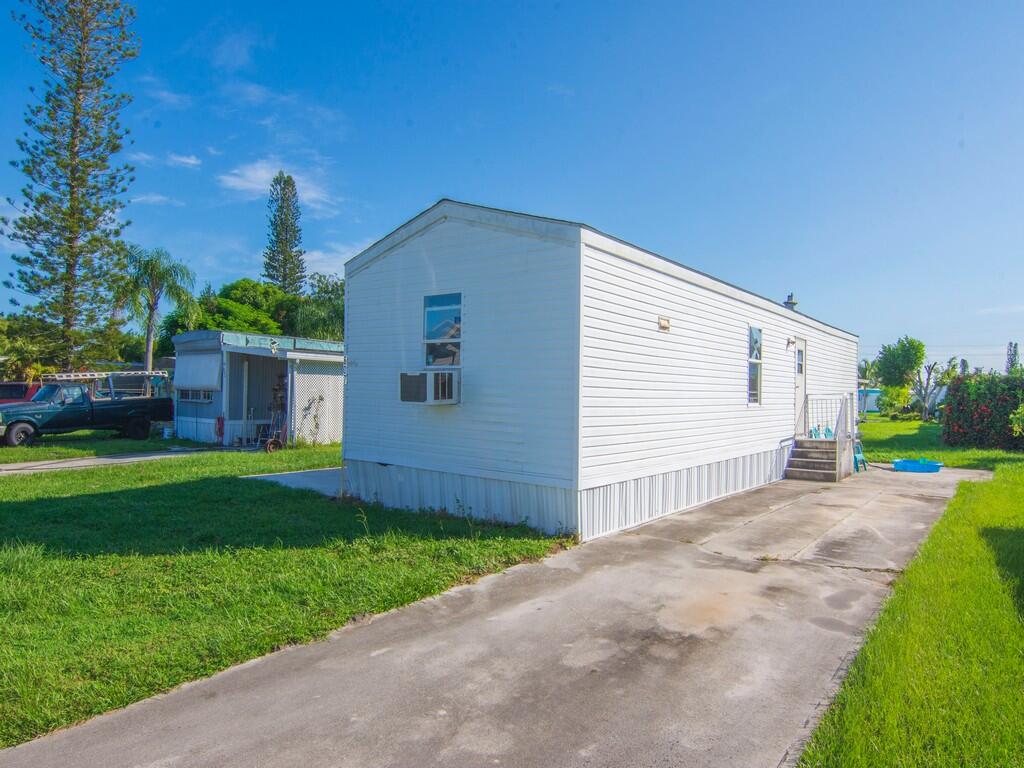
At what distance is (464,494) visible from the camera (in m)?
7.38

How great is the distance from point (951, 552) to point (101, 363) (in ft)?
96.1

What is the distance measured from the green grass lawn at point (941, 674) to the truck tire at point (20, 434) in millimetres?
18295

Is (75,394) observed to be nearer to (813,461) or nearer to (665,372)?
(665,372)

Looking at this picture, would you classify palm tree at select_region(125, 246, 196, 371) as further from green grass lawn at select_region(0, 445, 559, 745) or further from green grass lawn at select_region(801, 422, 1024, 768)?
green grass lawn at select_region(801, 422, 1024, 768)

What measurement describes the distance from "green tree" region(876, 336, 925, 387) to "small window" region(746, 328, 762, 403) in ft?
104

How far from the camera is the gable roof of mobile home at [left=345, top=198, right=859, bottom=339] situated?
21.4 feet

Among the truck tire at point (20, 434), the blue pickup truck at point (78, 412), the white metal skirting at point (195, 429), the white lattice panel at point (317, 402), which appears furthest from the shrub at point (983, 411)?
the truck tire at point (20, 434)

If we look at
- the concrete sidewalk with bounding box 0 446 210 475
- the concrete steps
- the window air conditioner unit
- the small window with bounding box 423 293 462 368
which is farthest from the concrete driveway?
the concrete sidewalk with bounding box 0 446 210 475

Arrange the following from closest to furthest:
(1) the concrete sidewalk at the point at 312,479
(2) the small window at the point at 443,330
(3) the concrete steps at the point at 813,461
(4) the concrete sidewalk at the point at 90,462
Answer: (2) the small window at the point at 443,330, (1) the concrete sidewalk at the point at 312,479, (3) the concrete steps at the point at 813,461, (4) the concrete sidewalk at the point at 90,462

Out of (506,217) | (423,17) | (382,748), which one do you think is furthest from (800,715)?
(423,17)

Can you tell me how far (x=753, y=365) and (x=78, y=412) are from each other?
1672 centimetres

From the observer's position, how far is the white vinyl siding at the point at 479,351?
6496 mm

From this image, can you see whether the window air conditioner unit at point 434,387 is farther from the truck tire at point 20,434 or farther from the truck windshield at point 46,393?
the truck windshield at point 46,393

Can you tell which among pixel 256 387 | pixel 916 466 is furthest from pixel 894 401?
pixel 256 387
